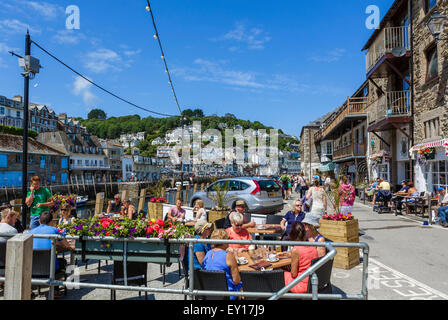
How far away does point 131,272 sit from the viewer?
442 centimetres

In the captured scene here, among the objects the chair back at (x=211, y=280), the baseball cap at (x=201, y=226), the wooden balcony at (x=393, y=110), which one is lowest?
the chair back at (x=211, y=280)

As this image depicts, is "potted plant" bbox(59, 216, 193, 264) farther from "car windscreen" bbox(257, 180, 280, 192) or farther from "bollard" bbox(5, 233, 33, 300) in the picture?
"car windscreen" bbox(257, 180, 280, 192)

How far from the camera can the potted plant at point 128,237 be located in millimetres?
4051

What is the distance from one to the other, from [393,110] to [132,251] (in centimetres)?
1757

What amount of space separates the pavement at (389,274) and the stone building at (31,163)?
48602 millimetres

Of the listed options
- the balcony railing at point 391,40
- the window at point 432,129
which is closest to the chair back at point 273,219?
the window at point 432,129

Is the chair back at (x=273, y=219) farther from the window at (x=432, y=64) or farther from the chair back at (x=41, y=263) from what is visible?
the window at (x=432, y=64)

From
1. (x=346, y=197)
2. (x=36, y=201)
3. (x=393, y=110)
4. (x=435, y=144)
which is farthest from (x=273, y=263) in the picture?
(x=393, y=110)

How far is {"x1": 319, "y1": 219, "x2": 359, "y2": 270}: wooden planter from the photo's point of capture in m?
6.40

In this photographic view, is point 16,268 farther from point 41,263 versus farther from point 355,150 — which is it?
point 355,150

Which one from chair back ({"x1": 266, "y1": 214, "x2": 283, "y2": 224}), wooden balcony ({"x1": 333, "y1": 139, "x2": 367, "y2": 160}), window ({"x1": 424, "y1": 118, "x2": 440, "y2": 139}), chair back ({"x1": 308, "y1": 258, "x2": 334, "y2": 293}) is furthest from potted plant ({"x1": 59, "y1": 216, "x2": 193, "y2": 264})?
wooden balcony ({"x1": 333, "y1": 139, "x2": 367, "y2": 160})

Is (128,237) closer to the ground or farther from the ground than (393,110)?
closer to the ground

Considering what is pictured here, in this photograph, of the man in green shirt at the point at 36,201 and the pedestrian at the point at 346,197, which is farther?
the pedestrian at the point at 346,197
